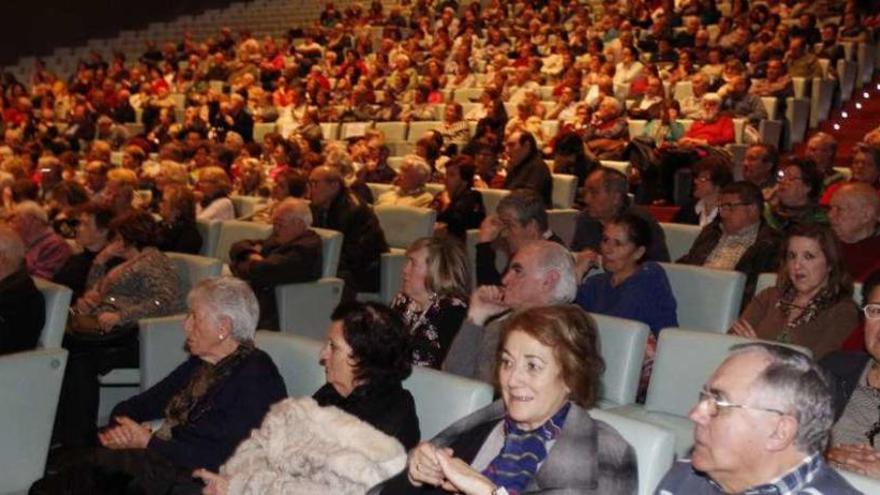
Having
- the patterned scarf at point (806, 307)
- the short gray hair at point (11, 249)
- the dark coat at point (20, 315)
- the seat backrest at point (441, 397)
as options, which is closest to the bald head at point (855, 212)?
the patterned scarf at point (806, 307)

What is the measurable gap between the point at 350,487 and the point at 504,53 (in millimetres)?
10182

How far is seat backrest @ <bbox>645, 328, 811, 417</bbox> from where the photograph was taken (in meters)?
3.38

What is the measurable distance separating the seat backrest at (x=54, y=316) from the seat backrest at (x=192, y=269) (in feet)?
2.33

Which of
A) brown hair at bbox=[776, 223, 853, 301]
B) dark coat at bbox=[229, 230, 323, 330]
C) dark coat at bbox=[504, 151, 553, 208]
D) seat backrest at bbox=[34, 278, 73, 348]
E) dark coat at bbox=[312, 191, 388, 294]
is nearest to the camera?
brown hair at bbox=[776, 223, 853, 301]

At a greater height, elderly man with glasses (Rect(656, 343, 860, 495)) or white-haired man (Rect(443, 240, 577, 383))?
elderly man with glasses (Rect(656, 343, 860, 495))

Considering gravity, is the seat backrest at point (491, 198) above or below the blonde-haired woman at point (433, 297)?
below

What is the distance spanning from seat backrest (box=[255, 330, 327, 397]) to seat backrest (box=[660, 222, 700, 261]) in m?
2.38

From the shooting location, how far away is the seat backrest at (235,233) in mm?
6260

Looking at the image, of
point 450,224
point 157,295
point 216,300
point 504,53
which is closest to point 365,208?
point 450,224

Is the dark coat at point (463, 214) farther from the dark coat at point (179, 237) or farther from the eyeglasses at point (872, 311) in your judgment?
the eyeglasses at point (872, 311)

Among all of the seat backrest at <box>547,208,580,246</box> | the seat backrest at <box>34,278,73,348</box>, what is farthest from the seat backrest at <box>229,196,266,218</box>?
the seat backrest at <box>34,278,73,348</box>

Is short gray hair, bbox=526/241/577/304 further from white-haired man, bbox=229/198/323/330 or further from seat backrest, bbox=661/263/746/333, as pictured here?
white-haired man, bbox=229/198/323/330

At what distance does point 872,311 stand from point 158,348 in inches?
101

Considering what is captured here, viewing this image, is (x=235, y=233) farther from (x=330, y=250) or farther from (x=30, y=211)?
(x=30, y=211)
